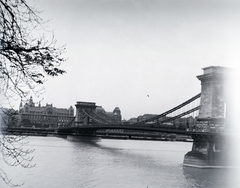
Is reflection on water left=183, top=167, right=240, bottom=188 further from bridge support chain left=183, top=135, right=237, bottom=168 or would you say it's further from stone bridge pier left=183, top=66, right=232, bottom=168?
stone bridge pier left=183, top=66, right=232, bottom=168

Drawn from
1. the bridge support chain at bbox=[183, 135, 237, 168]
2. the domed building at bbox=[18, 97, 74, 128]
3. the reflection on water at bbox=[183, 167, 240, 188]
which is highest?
the domed building at bbox=[18, 97, 74, 128]

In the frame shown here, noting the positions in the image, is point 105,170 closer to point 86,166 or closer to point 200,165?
point 86,166

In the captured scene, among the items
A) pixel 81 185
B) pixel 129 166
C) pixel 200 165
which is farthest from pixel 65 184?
pixel 200 165

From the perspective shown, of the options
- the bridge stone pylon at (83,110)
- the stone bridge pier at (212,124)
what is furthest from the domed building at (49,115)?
the stone bridge pier at (212,124)

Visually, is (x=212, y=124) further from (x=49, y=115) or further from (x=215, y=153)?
(x=49, y=115)

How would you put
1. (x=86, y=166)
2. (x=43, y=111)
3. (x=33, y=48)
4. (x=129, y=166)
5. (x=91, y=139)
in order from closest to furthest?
1. (x=33, y=48)
2. (x=86, y=166)
3. (x=129, y=166)
4. (x=91, y=139)
5. (x=43, y=111)

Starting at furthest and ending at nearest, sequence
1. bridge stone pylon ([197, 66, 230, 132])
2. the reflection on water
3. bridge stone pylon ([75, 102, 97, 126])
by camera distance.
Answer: bridge stone pylon ([75, 102, 97, 126])
bridge stone pylon ([197, 66, 230, 132])
the reflection on water

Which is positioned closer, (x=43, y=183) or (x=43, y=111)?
(x=43, y=183)

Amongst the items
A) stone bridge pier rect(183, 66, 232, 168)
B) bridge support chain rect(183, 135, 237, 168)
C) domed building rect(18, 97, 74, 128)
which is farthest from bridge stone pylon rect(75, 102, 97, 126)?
bridge support chain rect(183, 135, 237, 168)
